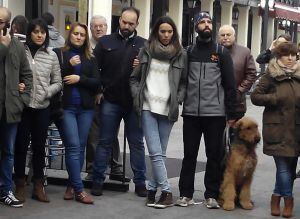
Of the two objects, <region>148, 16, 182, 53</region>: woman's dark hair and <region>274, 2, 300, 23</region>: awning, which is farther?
<region>274, 2, 300, 23</region>: awning

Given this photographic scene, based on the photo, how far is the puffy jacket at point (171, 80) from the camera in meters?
6.88

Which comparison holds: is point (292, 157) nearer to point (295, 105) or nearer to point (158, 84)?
point (295, 105)

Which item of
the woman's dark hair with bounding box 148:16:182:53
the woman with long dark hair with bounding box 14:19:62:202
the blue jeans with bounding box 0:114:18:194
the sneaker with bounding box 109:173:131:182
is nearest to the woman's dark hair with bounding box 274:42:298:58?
the woman's dark hair with bounding box 148:16:182:53

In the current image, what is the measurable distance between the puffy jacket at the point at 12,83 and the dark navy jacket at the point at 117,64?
1.09m

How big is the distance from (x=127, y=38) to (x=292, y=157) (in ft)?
7.40

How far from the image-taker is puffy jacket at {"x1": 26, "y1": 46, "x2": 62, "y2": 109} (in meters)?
6.68

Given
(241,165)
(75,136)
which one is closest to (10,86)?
(75,136)

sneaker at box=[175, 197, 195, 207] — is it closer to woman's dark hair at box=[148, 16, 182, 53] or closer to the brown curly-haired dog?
the brown curly-haired dog

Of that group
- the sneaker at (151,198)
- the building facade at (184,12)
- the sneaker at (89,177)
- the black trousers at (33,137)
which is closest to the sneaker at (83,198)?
the black trousers at (33,137)

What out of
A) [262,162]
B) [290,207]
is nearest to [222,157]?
[290,207]

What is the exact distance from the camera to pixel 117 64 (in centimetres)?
725

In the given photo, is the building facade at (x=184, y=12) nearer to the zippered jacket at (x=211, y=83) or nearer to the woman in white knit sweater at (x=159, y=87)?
the woman in white knit sweater at (x=159, y=87)

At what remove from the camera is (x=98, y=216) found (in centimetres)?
661

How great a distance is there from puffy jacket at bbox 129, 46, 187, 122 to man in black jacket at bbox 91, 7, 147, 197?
218 mm
